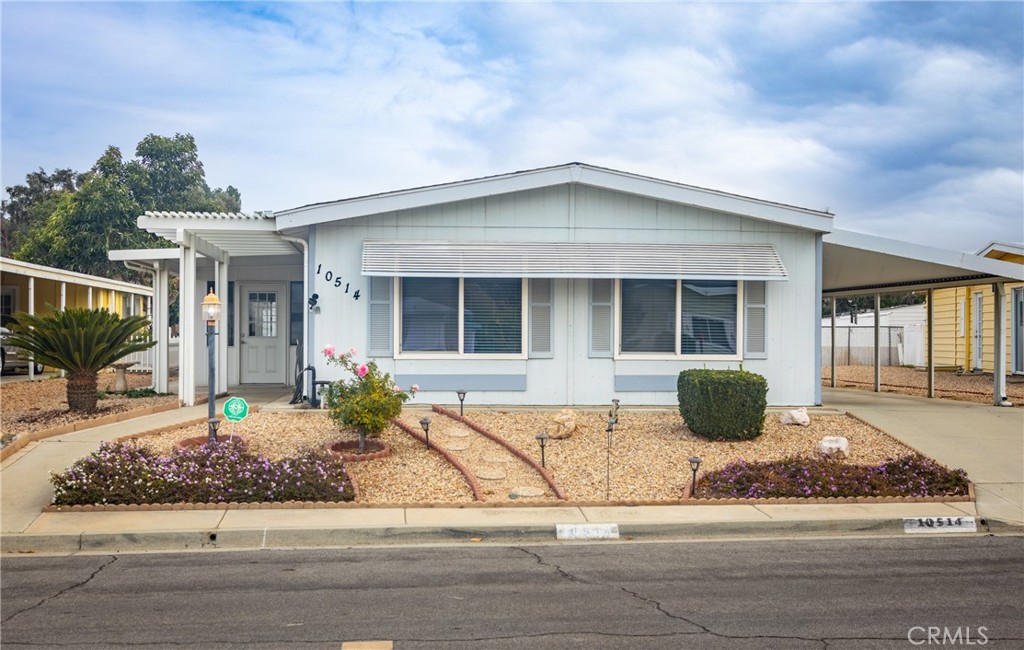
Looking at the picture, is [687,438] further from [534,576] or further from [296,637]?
[296,637]

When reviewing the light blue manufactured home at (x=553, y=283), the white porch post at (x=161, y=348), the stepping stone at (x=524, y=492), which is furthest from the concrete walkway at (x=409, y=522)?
the white porch post at (x=161, y=348)

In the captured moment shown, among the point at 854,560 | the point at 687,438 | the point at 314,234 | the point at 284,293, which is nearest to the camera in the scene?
the point at 854,560

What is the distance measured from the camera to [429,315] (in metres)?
12.1

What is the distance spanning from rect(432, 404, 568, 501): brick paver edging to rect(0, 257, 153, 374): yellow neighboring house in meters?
11.4

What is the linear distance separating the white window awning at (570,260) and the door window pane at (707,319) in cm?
47

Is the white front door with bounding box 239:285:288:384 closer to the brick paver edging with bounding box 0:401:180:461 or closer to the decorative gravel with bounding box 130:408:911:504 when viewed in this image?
the brick paver edging with bounding box 0:401:180:461

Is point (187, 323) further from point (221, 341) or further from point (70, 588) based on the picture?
point (70, 588)

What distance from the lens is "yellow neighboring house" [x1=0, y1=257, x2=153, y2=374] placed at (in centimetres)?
1845

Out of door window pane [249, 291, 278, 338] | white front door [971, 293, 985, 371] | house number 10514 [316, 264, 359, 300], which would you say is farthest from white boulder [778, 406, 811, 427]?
white front door [971, 293, 985, 371]

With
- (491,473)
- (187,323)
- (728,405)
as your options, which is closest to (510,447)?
(491,473)

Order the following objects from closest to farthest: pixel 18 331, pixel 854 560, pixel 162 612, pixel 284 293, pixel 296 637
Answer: pixel 296 637, pixel 162 612, pixel 854 560, pixel 18 331, pixel 284 293

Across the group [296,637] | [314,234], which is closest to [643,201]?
[314,234]

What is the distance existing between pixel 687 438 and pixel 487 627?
19.6 feet

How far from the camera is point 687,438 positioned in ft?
33.4
